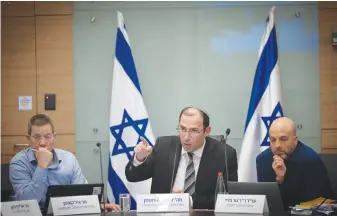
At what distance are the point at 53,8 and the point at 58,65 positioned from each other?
0.58m

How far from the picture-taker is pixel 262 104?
509 cm

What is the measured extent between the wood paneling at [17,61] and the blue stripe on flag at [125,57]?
3.00 feet

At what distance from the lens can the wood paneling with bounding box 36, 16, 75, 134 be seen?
17.8ft

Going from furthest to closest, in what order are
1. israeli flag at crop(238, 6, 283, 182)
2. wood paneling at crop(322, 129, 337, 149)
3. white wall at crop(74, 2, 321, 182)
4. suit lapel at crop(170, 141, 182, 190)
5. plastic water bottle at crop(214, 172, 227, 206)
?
white wall at crop(74, 2, 321, 182)
wood paneling at crop(322, 129, 337, 149)
israeli flag at crop(238, 6, 283, 182)
suit lapel at crop(170, 141, 182, 190)
plastic water bottle at crop(214, 172, 227, 206)

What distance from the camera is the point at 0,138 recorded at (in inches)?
211

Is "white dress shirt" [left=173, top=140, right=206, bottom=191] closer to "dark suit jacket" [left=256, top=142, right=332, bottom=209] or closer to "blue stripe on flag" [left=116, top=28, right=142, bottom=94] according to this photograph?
"dark suit jacket" [left=256, top=142, right=332, bottom=209]

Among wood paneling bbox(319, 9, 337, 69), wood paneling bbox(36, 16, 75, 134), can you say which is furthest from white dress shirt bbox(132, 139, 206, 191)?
wood paneling bbox(319, 9, 337, 69)

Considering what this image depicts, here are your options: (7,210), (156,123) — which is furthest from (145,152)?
(156,123)

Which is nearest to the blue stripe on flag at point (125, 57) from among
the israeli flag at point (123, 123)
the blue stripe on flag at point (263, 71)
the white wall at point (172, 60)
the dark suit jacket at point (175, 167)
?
the israeli flag at point (123, 123)

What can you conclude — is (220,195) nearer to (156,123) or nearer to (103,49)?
(156,123)

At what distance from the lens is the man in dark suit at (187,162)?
3.64m

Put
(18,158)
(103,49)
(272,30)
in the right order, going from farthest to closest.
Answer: (103,49) < (272,30) < (18,158)

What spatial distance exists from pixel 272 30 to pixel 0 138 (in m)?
2.88

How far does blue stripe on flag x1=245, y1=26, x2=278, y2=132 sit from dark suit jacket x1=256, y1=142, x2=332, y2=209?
1.24 meters
